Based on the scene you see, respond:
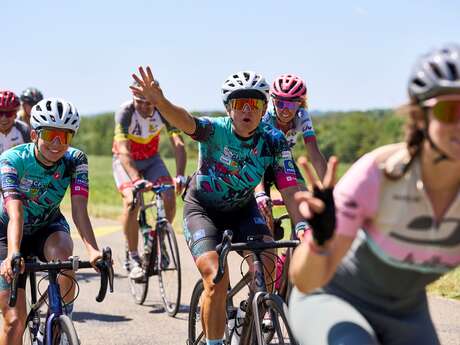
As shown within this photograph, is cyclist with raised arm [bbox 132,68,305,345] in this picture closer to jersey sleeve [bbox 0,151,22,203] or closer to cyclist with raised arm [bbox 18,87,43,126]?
jersey sleeve [bbox 0,151,22,203]

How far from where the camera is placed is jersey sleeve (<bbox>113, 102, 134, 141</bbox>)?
10.3 m

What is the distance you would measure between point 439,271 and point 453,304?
20.2ft

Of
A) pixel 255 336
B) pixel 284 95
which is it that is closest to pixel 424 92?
pixel 255 336

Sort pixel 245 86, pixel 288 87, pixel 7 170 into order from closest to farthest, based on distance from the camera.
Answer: pixel 7 170, pixel 245 86, pixel 288 87

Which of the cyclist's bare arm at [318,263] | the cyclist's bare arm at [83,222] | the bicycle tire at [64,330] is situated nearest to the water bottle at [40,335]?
the bicycle tire at [64,330]

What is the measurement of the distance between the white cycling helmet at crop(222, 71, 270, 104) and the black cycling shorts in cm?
76

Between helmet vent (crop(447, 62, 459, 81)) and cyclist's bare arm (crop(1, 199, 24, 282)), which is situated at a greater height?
helmet vent (crop(447, 62, 459, 81))

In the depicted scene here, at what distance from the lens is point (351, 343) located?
358cm

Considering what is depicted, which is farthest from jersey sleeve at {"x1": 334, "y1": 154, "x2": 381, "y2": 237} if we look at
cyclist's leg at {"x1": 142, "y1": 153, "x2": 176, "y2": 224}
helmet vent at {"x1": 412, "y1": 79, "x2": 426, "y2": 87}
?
cyclist's leg at {"x1": 142, "y1": 153, "x2": 176, "y2": 224}

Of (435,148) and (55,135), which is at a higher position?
(55,135)

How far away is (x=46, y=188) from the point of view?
648 centimetres

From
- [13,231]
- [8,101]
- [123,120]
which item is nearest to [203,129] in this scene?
[13,231]

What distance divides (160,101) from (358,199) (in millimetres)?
2856

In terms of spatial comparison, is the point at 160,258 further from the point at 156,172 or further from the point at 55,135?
the point at 55,135
